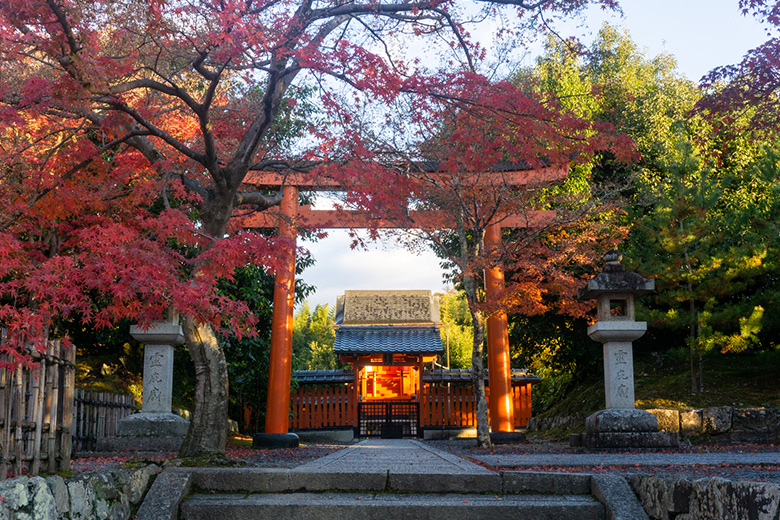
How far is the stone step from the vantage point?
13.3ft

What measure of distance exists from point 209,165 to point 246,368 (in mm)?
6739

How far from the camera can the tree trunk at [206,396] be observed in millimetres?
6168

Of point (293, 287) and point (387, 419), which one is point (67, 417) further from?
point (387, 419)

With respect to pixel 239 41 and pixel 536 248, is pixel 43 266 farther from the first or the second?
pixel 536 248

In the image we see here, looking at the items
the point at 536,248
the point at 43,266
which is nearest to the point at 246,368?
the point at 536,248

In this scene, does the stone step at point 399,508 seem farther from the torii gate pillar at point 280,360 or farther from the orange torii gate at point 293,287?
the torii gate pillar at point 280,360

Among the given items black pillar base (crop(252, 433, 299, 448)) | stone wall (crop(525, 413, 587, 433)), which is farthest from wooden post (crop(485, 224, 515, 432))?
black pillar base (crop(252, 433, 299, 448))

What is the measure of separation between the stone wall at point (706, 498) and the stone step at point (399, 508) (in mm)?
332

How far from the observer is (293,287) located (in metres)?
11.5

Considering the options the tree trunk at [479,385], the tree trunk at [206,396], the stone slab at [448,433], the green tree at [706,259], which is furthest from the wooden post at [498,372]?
the tree trunk at [206,396]

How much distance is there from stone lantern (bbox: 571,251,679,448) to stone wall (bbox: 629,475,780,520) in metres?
4.26

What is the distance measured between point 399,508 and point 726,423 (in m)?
7.02

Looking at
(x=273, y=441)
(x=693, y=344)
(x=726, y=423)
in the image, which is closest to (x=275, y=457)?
(x=273, y=441)

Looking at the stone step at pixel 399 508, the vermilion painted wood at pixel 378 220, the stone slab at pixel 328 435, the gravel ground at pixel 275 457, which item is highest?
the vermilion painted wood at pixel 378 220
